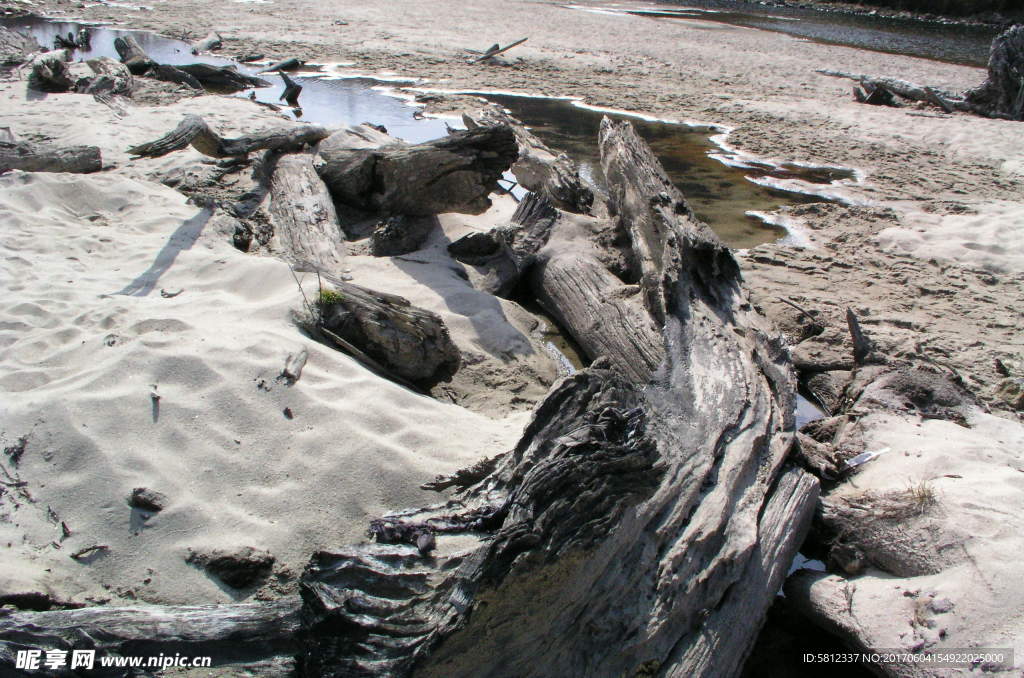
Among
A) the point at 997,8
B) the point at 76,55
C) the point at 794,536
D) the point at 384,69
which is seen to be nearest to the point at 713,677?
the point at 794,536

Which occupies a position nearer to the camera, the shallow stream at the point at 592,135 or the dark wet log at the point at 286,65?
the shallow stream at the point at 592,135

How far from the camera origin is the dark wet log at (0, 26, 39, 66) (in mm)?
10500

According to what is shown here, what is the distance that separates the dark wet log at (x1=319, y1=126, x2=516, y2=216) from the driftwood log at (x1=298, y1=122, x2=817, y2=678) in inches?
118

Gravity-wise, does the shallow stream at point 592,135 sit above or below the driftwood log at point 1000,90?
below

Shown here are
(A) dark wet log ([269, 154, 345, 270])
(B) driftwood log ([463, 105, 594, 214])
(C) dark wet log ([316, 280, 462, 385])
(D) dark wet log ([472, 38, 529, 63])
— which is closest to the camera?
(C) dark wet log ([316, 280, 462, 385])

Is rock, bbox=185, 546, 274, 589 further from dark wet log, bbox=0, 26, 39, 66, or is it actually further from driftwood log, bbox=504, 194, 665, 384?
dark wet log, bbox=0, 26, 39, 66

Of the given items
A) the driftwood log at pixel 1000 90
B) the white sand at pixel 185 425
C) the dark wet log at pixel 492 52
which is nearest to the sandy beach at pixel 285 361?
the white sand at pixel 185 425

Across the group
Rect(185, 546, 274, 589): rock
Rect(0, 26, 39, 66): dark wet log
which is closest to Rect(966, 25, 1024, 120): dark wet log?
Rect(185, 546, 274, 589): rock

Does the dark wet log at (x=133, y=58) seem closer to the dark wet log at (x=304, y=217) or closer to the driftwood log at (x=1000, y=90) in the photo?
the dark wet log at (x=304, y=217)

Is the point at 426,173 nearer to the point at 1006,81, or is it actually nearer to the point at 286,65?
the point at 286,65

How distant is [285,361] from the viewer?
338 cm

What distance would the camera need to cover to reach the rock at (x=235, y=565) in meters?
2.48

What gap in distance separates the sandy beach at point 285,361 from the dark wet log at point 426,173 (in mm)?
415

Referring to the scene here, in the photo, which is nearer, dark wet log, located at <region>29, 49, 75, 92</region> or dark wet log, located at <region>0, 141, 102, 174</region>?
dark wet log, located at <region>0, 141, 102, 174</region>
